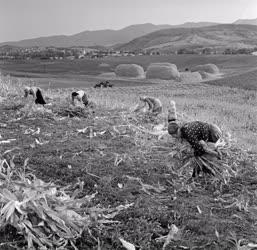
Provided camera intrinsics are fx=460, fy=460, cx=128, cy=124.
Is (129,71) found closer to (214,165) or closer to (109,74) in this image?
(109,74)

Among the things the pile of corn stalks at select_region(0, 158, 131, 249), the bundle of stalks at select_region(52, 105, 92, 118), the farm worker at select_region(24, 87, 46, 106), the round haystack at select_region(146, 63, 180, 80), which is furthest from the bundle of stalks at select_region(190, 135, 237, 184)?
the round haystack at select_region(146, 63, 180, 80)

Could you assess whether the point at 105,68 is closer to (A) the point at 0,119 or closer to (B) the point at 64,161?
(A) the point at 0,119

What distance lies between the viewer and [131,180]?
7.35 m

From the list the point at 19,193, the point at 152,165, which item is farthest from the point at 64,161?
the point at 19,193

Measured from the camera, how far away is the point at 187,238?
17.9 feet

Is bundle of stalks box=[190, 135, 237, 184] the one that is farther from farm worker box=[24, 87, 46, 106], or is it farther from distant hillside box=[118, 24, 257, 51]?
distant hillside box=[118, 24, 257, 51]

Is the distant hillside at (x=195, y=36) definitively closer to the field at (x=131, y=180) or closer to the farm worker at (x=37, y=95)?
the farm worker at (x=37, y=95)

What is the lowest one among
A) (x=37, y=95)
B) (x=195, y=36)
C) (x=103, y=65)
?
(x=195, y=36)

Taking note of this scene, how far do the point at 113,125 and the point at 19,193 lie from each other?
6.43m

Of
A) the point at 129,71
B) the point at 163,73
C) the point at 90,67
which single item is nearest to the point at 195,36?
the point at 90,67

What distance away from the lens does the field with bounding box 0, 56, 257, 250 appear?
17.8 feet

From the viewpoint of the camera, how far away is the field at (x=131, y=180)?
213 inches

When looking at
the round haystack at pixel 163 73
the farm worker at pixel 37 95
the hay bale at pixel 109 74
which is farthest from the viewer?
the hay bale at pixel 109 74

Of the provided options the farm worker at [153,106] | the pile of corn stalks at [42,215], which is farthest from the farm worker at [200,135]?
the farm worker at [153,106]
